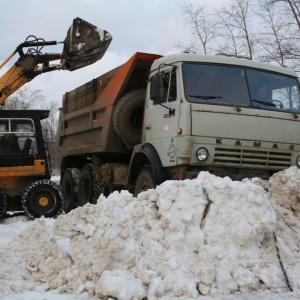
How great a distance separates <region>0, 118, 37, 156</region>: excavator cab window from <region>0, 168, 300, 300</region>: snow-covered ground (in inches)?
161

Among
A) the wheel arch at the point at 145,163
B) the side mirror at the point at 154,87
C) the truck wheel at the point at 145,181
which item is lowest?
the truck wheel at the point at 145,181

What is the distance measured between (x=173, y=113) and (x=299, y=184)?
7.48 ft

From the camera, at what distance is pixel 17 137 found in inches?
378

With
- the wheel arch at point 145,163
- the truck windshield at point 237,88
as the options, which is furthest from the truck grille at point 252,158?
the wheel arch at point 145,163

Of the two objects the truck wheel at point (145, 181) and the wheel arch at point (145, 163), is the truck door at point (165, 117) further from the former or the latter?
the truck wheel at point (145, 181)

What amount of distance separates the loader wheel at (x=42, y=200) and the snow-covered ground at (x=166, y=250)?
10.4 ft

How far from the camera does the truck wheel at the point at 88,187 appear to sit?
11.0m

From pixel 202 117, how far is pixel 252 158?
108cm

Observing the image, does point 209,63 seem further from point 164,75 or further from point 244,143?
point 244,143

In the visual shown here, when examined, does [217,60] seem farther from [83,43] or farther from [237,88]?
[83,43]

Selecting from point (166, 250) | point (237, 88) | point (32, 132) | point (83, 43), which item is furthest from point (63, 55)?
point (166, 250)

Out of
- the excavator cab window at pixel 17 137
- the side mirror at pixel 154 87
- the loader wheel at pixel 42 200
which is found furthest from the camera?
the excavator cab window at pixel 17 137

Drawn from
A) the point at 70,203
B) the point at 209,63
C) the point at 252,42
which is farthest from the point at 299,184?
the point at 252,42

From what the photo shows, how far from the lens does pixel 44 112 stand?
980cm
